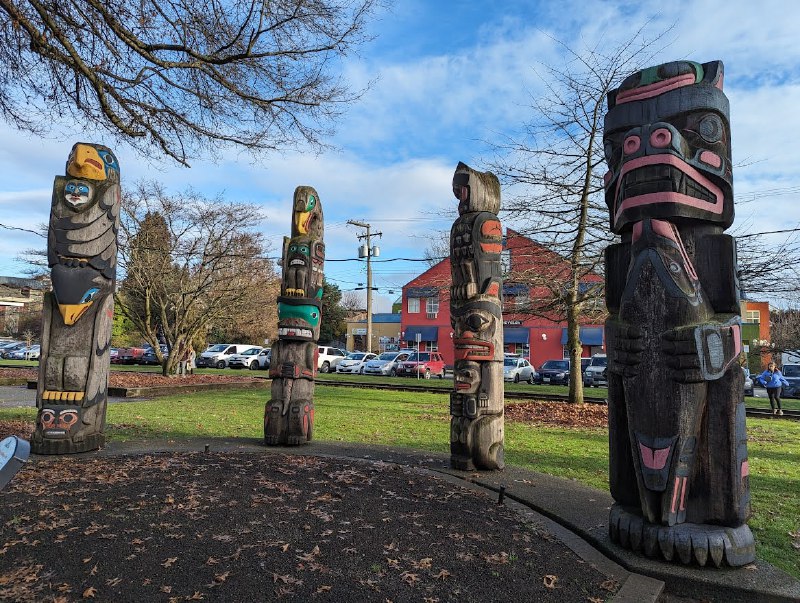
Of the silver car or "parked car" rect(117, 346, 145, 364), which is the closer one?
the silver car

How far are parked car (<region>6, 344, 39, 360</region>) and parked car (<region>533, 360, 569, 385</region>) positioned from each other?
3332 centimetres

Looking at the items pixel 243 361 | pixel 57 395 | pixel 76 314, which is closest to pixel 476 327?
pixel 76 314

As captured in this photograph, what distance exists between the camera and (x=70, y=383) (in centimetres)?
732

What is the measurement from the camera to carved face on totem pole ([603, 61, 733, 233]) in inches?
155

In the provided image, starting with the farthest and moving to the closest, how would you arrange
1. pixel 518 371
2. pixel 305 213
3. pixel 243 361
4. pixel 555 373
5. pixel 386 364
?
1. pixel 243 361
2. pixel 386 364
3. pixel 518 371
4. pixel 555 373
5. pixel 305 213

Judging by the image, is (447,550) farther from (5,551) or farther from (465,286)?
(465,286)

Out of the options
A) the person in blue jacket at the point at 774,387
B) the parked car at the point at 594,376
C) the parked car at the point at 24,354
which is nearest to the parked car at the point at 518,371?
the parked car at the point at 594,376

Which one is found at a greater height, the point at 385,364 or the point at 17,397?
the point at 385,364

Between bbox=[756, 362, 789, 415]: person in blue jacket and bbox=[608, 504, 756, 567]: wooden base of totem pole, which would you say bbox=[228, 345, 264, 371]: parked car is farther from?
bbox=[608, 504, 756, 567]: wooden base of totem pole

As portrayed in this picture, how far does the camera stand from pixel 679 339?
383 centimetres

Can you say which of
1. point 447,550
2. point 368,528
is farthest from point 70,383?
point 447,550

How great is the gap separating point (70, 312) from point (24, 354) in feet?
134

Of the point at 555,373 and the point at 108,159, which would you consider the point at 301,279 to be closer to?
the point at 108,159

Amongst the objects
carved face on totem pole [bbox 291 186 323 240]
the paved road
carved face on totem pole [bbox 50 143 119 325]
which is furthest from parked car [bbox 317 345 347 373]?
carved face on totem pole [bbox 50 143 119 325]
